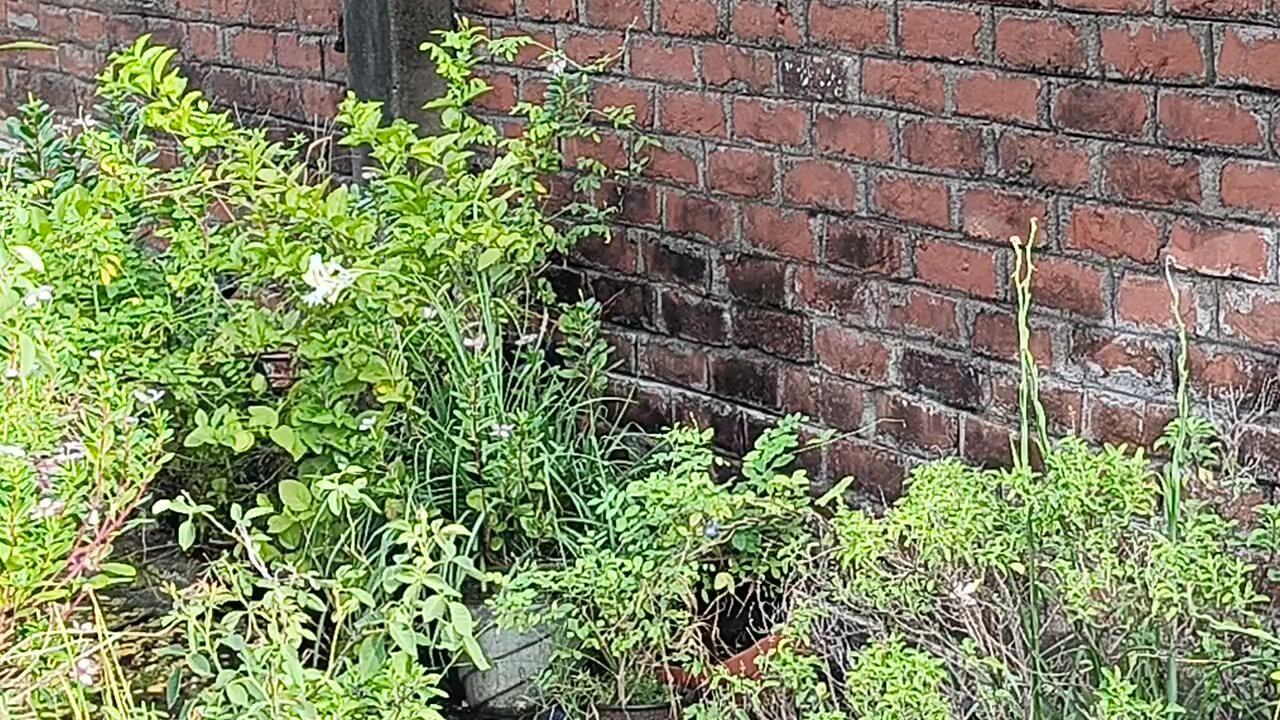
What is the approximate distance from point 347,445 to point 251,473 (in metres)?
0.55

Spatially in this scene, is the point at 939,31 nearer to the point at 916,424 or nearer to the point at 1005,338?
the point at 1005,338

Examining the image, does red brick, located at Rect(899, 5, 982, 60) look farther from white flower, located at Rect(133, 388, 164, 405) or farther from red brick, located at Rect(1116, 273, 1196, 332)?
white flower, located at Rect(133, 388, 164, 405)

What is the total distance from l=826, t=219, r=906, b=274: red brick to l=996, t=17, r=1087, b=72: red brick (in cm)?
40

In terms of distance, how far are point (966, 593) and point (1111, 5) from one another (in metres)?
0.95

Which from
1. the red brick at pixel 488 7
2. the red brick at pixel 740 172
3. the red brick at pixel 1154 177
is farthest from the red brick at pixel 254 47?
the red brick at pixel 1154 177

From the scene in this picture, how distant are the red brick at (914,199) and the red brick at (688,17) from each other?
494 millimetres

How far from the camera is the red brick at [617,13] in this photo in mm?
3514

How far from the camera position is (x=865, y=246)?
3.16m

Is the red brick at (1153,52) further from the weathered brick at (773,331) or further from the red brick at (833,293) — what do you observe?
the weathered brick at (773,331)

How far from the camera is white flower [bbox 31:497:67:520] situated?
2.41 meters

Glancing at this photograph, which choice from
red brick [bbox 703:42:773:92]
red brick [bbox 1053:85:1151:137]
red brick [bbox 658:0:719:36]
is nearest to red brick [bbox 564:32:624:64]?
red brick [bbox 658:0:719:36]

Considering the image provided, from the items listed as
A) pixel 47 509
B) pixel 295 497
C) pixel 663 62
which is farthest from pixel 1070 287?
Result: pixel 47 509

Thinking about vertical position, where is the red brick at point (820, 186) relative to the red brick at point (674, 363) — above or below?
above

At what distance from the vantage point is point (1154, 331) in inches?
107
